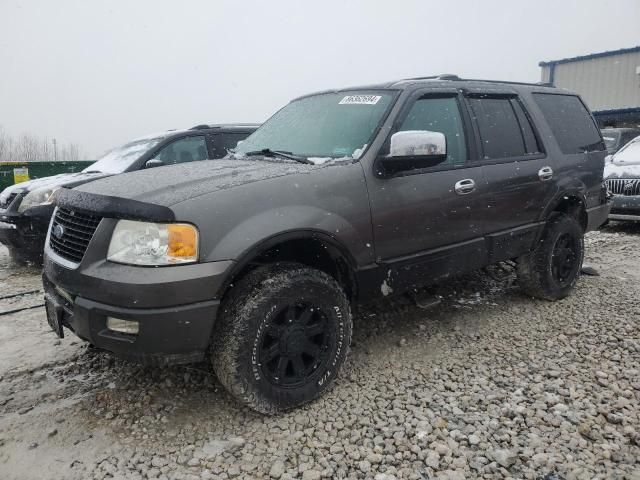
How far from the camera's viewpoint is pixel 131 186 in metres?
2.61

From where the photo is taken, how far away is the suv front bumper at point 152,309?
2.20 metres

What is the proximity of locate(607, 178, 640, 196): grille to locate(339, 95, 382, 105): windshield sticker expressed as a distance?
6.05m

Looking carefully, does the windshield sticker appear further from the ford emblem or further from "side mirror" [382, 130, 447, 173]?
the ford emblem

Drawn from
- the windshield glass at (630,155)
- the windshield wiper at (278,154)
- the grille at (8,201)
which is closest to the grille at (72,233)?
the windshield wiper at (278,154)

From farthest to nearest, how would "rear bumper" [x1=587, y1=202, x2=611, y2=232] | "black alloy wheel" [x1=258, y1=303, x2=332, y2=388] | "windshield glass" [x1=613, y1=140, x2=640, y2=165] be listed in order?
"windshield glass" [x1=613, y1=140, x2=640, y2=165] → "rear bumper" [x1=587, y1=202, x2=611, y2=232] → "black alloy wheel" [x1=258, y1=303, x2=332, y2=388]

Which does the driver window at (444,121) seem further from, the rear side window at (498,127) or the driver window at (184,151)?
the driver window at (184,151)

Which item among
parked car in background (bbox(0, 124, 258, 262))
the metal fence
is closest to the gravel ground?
parked car in background (bbox(0, 124, 258, 262))

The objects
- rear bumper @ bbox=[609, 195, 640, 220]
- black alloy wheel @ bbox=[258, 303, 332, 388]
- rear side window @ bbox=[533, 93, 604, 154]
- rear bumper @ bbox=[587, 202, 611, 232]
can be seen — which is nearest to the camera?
black alloy wheel @ bbox=[258, 303, 332, 388]

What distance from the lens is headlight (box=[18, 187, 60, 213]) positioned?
5.35 m

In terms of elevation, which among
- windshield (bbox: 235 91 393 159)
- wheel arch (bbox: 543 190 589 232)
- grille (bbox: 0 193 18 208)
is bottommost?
wheel arch (bbox: 543 190 589 232)

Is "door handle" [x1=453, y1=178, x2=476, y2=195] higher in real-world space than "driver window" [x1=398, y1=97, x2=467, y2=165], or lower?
lower

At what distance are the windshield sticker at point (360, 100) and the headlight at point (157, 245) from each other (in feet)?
5.35

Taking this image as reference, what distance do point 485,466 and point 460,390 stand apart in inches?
26.5

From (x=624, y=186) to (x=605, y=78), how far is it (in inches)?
742
